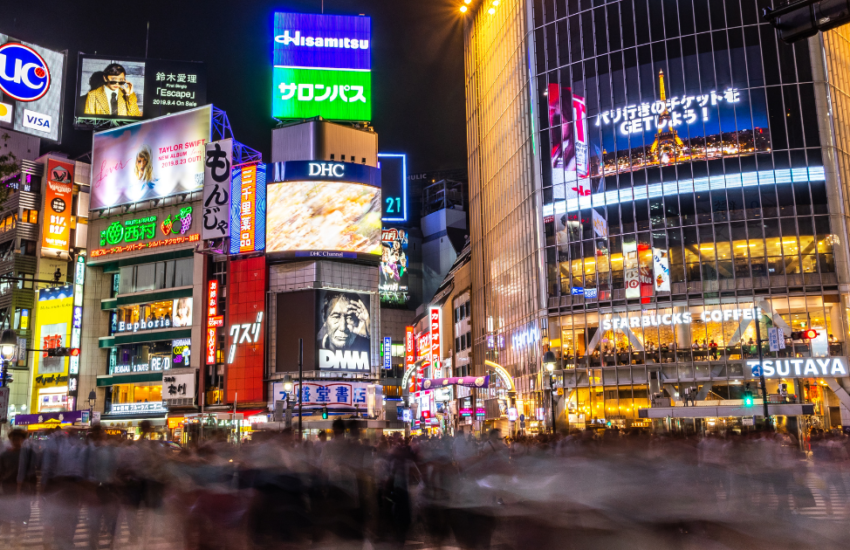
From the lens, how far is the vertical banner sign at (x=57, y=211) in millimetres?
79375

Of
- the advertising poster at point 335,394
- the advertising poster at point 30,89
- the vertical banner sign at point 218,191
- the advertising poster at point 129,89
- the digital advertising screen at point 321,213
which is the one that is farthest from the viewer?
the advertising poster at point 129,89

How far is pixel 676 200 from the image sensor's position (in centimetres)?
5356

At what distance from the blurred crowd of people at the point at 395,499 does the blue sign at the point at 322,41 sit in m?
66.2

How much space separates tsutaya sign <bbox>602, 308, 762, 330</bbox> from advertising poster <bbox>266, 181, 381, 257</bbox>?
2483 centimetres

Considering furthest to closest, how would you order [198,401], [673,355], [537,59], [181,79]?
[181,79], [198,401], [537,59], [673,355]

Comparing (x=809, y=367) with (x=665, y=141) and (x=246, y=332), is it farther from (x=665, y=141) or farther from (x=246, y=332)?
(x=246, y=332)

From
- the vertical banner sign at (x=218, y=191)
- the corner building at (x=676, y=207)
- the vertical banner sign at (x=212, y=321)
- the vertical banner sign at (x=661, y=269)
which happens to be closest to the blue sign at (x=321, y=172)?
the vertical banner sign at (x=218, y=191)

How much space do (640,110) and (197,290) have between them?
1641 inches

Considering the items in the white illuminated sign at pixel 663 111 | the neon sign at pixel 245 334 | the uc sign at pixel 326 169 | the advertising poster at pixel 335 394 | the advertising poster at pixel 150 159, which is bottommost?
the advertising poster at pixel 335 394

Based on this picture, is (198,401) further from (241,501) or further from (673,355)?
(241,501)

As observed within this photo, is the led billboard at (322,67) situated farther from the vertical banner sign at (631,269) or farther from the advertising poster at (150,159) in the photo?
the vertical banner sign at (631,269)

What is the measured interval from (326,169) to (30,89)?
51.4 metres

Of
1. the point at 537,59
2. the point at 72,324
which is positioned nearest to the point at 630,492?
the point at 537,59

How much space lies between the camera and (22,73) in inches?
737
